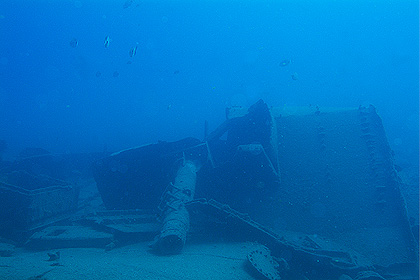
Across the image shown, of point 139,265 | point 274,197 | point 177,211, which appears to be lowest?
point 139,265

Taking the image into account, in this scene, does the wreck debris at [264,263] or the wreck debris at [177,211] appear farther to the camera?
the wreck debris at [177,211]

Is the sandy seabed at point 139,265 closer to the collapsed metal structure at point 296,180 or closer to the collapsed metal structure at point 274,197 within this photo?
the collapsed metal structure at point 274,197

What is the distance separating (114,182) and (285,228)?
4.82m

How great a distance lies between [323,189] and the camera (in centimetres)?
550

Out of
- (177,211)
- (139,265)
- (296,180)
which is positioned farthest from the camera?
(296,180)

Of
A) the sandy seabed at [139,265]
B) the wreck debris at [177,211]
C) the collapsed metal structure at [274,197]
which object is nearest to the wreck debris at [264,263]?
the collapsed metal structure at [274,197]

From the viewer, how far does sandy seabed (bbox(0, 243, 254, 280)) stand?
3.14 metres

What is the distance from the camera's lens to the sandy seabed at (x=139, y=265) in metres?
3.14

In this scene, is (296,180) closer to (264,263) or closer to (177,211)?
(264,263)

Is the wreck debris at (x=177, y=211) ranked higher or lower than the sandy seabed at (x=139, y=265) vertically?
higher

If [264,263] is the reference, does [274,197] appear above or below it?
above

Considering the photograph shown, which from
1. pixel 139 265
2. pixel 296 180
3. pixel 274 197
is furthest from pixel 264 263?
pixel 296 180

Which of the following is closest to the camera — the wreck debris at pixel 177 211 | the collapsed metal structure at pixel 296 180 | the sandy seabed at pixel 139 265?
the sandy seabed at pixel 139 265

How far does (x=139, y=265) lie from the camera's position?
11.5 ft
